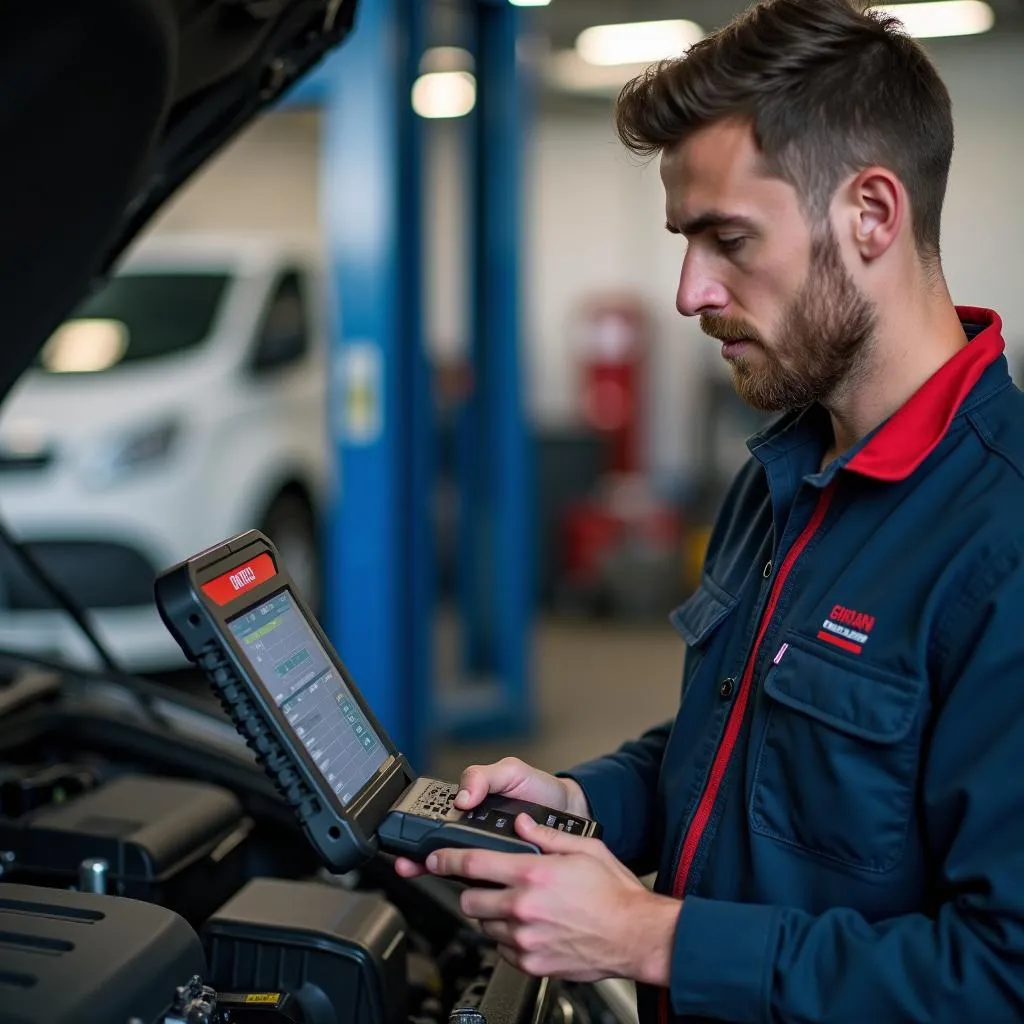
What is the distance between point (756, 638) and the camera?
1.16 meters

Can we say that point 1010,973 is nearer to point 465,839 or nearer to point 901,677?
point 901,677

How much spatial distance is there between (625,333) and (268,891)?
26.7 ft

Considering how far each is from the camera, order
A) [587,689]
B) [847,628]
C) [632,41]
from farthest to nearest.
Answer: [632,41] < [587,689] < [847,628]

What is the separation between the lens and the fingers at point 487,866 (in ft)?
3.24

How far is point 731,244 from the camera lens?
109 centimetres

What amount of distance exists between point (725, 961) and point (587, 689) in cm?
444

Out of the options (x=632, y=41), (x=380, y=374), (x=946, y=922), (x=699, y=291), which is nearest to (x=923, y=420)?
(x=699, y=291)

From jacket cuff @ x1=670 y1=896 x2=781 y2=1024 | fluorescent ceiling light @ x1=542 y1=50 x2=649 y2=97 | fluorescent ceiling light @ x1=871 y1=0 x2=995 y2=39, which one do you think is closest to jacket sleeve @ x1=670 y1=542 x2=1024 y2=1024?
jacket cuff @ x1=670 y1=896 x2=781 y2=1024

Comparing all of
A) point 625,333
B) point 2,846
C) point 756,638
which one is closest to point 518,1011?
point 756,638

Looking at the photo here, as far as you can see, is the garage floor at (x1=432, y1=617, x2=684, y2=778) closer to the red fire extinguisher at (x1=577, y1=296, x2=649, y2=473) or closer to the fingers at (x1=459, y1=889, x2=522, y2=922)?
the red fire extinguisher at (x1=577, y1=296, x2=649, y2=473)

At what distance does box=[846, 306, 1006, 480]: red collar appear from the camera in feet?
3.46

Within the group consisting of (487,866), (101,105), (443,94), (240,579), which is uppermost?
(443,94)

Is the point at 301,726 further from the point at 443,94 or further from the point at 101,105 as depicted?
the point at 443,94

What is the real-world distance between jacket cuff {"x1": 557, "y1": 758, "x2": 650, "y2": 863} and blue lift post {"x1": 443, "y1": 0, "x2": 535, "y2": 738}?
330 centimetres
